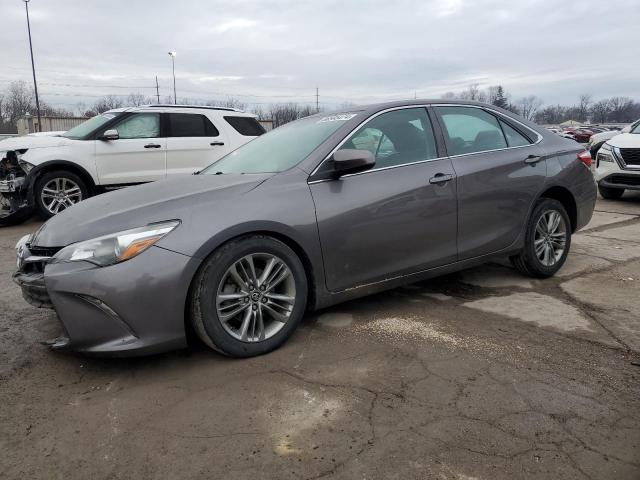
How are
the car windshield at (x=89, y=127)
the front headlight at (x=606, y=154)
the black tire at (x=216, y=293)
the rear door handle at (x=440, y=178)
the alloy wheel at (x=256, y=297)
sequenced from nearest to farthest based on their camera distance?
the black tire at (x=216, y=293) < the alloy wheel at (x=256, y=297) < the rear door handle at (x=440, y=178) < the car windshield at (x=89, y=127) < the front headlight at (x=606, y=154)

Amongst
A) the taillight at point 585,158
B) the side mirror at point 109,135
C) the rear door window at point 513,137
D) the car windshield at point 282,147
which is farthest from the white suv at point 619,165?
the side mirror at point 109,135

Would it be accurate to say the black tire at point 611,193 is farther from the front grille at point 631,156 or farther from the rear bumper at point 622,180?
the front grille at point 631,156

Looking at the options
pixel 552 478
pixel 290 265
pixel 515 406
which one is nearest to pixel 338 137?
pixel 290 265

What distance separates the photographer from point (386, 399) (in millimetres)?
2656

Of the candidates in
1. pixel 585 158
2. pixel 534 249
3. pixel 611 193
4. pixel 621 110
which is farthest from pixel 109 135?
pixel 621 110

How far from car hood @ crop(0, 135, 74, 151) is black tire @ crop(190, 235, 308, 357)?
615cm

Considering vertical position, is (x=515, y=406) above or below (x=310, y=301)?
below

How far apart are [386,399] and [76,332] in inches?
66.3

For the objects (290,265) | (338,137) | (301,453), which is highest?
(338,137)

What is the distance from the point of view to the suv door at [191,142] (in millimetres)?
8758

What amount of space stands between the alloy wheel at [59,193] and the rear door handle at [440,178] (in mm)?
6056

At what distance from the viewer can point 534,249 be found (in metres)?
4.56

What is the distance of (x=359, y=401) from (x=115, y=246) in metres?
1.53

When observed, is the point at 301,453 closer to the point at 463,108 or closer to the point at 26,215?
the point at 463,108
